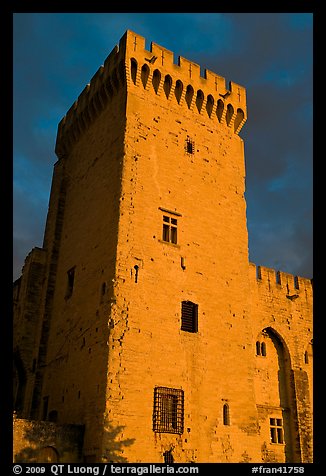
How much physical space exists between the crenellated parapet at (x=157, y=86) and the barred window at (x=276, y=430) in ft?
42.8

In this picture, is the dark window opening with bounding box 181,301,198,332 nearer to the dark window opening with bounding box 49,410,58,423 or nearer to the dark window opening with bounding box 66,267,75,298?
the dark window opening with bounding box 66,267,75,298

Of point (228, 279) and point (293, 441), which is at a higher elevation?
point (228, 279)

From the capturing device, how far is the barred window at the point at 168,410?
50.1 ft

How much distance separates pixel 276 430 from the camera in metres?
21.3

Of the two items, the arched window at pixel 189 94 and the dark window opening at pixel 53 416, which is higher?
the arched window at pixel 189 94

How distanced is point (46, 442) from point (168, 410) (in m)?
3.81

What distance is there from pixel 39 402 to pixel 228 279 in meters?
8.91

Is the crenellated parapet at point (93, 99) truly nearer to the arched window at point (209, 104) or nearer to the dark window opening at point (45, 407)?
the arched window at point (209, 104)

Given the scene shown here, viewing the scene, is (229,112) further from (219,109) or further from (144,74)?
(144,74)

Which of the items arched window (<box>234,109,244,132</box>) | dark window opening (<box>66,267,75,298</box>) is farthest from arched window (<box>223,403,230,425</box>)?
arched window (<box>234,109,244,132</box>)

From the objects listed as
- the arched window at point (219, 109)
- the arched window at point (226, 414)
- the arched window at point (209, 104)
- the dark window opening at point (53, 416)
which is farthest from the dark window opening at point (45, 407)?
the arched window at point (219, 109)
